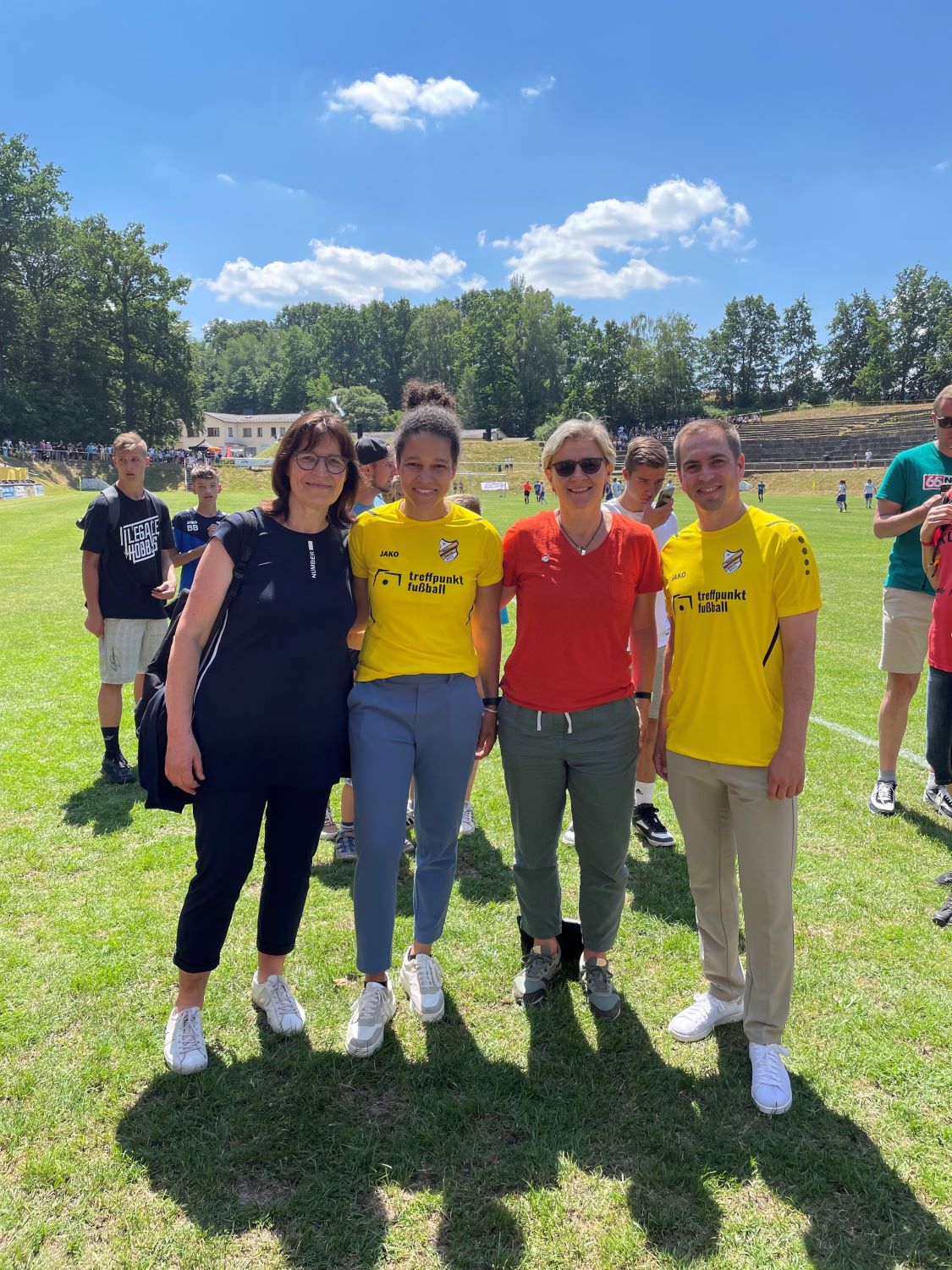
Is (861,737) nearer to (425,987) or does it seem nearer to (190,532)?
(425,987)

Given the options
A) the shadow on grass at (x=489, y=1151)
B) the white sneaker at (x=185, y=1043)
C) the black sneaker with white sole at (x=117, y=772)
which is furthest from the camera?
the black sneaker with white sole at (x=117, y=772)

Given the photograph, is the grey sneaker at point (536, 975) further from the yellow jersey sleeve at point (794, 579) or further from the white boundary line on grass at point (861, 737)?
the white boundary line on grass at point (861, 737)

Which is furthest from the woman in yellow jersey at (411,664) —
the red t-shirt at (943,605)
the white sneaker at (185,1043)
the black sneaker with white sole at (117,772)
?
the black sneaker with white sole at (117,772)

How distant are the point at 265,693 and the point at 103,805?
3.31m

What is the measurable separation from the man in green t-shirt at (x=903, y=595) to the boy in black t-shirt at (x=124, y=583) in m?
5.17

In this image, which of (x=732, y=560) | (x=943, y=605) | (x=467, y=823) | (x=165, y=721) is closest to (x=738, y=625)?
(x=732, y=560)

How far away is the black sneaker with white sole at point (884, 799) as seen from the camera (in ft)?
16.3

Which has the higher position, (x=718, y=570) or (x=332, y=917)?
(x=718, y=570)

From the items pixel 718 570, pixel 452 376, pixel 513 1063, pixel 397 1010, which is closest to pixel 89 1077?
pixel 397 1010

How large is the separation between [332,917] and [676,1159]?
2037 millimetres

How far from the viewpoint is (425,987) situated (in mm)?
3141

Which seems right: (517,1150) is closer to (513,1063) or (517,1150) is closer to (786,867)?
(513,1063)

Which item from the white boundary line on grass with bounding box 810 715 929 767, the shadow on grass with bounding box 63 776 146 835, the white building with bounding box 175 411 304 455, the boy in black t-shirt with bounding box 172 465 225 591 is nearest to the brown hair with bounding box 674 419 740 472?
the white boundary line on grass with bounding box 810 715 929 767

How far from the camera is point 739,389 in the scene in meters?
108
